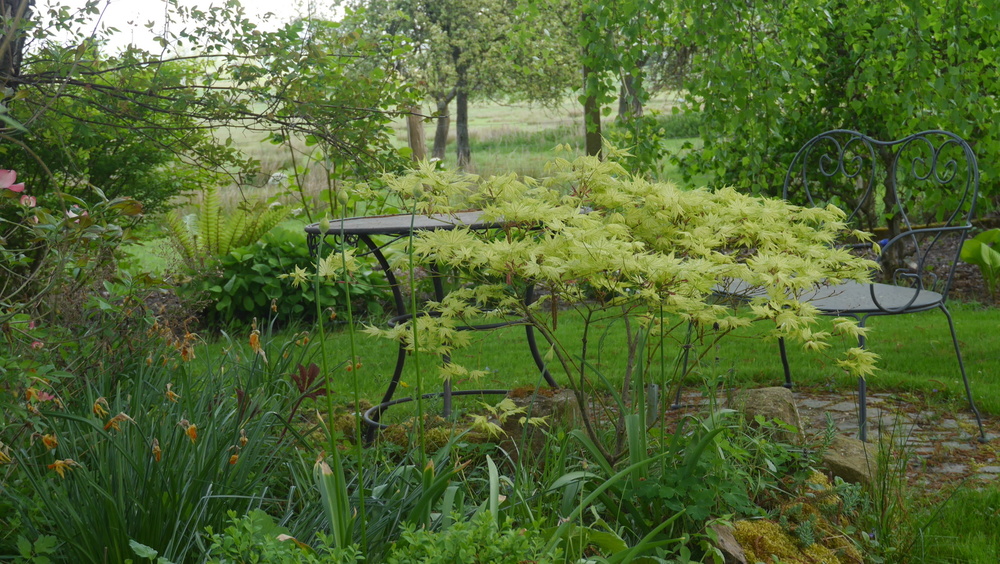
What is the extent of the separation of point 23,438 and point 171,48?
154 centimetres

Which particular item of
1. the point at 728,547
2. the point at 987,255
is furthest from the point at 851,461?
the point at 987,255

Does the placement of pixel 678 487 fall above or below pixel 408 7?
below

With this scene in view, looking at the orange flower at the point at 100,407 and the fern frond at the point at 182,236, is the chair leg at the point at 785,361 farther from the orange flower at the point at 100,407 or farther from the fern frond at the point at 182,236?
the fern frond at the point at 182,236

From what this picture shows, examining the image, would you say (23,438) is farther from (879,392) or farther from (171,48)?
(879,392)

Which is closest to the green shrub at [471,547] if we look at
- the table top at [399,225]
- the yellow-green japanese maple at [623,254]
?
the yellow-green japanese maple at [623,254]

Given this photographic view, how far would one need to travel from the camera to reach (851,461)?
209cm

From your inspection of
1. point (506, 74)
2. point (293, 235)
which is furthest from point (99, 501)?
point (506, 74)

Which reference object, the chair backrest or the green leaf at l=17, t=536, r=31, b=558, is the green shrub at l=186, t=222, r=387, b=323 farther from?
the green leaf at l=17, t=536, r=31, b=558

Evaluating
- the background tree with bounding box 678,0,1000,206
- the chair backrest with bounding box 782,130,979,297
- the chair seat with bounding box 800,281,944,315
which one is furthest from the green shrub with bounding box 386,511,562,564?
the chair backrest with bounding box 782,130,979,297

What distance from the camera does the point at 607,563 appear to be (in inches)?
55.2

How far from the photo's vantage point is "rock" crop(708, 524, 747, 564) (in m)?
1.58

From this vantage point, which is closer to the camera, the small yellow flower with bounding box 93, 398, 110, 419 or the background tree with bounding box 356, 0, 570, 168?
the small yellow flower with bounding box 93, 398, 110, 419

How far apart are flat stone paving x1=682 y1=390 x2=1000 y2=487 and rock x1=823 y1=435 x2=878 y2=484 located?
87 millimetres

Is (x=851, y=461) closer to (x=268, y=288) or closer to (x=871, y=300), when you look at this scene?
(x=871, y=300)
